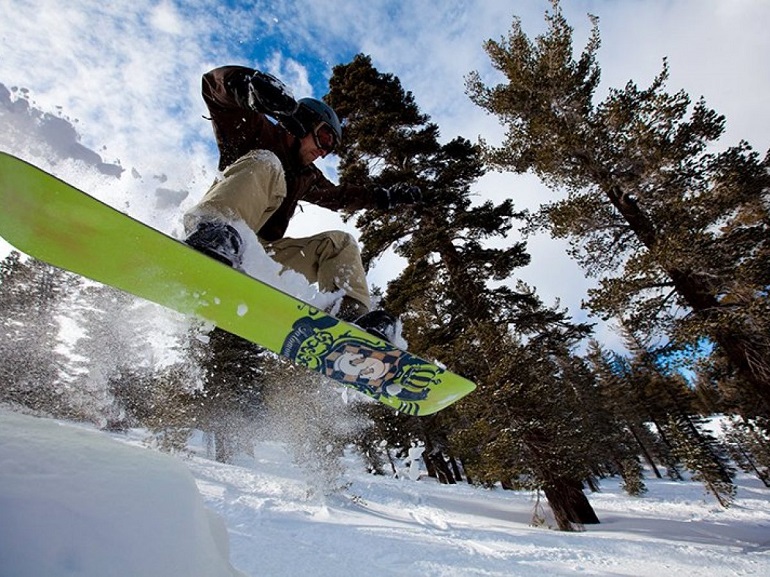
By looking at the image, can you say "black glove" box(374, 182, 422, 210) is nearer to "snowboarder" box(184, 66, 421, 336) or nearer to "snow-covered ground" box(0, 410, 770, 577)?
"snowboarder" box(184, 66, 421, 336)

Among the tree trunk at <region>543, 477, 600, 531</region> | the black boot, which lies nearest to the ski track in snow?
the tree trunk at <region>543, 477, 600, 531</region>

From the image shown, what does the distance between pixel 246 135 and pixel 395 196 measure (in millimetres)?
1855

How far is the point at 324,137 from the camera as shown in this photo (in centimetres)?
329

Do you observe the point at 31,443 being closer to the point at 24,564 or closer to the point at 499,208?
the point at 24,564

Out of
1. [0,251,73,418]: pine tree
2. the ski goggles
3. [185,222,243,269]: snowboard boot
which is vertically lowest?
[185,222,243,269]: snowboard boot

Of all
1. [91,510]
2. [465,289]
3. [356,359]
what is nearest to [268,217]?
[356,359]

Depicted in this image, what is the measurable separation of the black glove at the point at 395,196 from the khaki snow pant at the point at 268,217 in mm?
1078

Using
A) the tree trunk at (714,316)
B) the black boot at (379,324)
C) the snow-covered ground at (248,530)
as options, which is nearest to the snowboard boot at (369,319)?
the black boot at (379,324)

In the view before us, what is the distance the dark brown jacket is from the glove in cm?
8

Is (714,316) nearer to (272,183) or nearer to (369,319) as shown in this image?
(369,319)

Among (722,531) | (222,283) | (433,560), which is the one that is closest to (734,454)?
(722,531)

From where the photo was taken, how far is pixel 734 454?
35125mm

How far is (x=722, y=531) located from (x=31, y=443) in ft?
37.4

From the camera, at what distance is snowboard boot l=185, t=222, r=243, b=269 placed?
8.06ft
